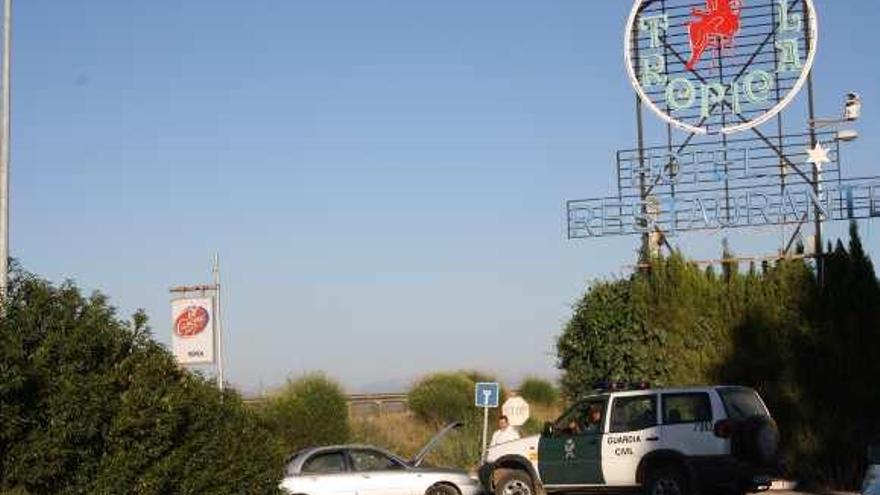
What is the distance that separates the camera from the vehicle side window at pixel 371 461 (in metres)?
20.6

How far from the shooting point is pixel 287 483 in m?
19.6

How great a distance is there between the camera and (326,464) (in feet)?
66.9

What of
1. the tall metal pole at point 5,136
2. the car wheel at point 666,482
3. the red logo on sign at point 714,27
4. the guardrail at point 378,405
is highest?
the red logo on sign at point 714,27

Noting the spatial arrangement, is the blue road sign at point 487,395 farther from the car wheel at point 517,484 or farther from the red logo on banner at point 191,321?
the car wheel at point 517,484

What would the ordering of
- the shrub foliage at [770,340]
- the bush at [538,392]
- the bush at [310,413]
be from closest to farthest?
1. the shrub foliage at [770,340]
2. the bush at [310,413]
3. the bush at [538,392]

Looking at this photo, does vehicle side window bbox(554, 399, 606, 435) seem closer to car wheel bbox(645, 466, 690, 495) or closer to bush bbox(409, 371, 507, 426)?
car wheel bbox(645, 466, 690, 495)

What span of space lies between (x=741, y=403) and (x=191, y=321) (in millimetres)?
11589

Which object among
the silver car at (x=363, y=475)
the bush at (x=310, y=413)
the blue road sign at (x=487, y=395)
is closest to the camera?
the silver car at (x=363, y=475)

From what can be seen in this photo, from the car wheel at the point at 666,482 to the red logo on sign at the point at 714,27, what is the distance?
1093cm

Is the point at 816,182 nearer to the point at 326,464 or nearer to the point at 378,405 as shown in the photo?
the point at 326,464

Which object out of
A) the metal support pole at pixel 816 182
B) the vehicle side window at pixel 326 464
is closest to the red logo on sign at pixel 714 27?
the metal support pole at pixel 816 182

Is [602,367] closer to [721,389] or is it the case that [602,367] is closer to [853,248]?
[853,248]

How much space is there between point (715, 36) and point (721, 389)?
35.0 feet

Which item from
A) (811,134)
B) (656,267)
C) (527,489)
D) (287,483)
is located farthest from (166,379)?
(811,134)
